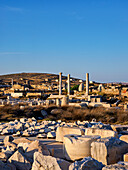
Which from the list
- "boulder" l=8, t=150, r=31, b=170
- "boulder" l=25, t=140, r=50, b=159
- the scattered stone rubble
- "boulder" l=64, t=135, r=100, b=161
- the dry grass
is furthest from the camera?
the dry grass

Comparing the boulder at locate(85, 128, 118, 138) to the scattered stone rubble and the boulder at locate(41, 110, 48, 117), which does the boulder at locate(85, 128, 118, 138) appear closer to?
the scattered stone rubble

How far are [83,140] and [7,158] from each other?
1.97 meters

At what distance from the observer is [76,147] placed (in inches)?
271

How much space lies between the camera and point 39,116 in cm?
2591

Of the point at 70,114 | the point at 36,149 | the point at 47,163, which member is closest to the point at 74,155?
the point at 36,149

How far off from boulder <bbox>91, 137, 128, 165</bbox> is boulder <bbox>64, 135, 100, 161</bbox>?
1.98 feet

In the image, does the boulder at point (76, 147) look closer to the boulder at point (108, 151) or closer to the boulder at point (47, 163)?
the boulder at point (108, 151)

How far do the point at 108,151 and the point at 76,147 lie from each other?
1.13m

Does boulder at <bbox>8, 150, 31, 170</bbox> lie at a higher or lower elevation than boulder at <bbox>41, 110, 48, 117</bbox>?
higher

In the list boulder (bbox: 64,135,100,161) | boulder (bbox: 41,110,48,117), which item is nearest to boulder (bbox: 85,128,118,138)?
boulder (bbox: 64,135,100,161)

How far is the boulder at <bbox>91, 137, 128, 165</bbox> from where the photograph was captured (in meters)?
5.98

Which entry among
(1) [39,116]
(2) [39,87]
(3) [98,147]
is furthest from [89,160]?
(2) [39,87]

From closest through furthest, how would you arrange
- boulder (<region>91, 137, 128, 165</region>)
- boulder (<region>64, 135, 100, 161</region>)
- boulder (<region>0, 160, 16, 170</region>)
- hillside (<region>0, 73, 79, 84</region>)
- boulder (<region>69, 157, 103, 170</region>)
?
boulder (<region>69, 157, 103, 170</region>), boulder (<region>0, 160, 16, 170</region>), boulder (<region>91, 137, 128, 165</region>), boulder (<region>64, 135, 100, 161</region>), hillside (<region>0, 73, 79, 84</region>)

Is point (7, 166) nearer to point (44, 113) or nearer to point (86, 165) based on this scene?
point (86, 165)
